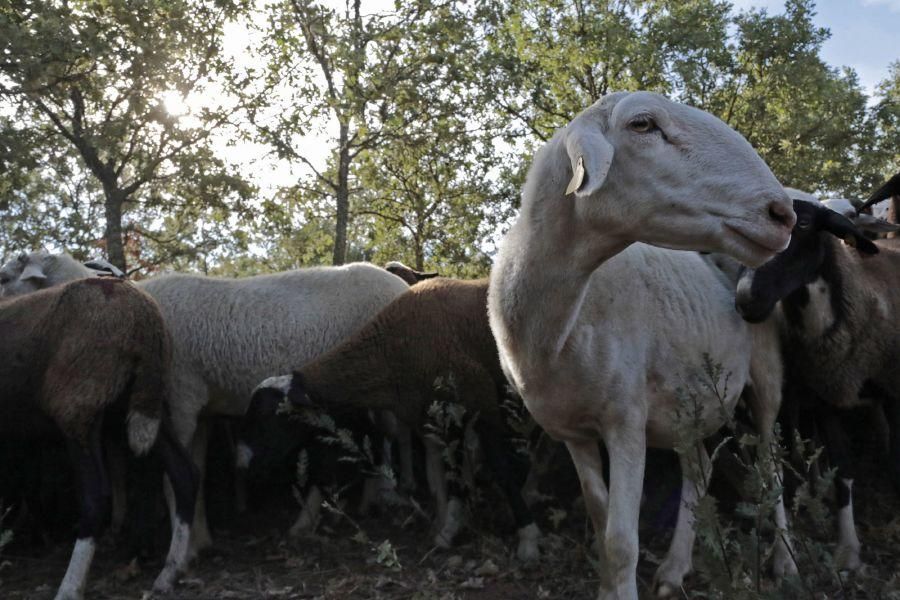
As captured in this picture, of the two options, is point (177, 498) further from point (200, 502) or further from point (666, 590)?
point (666, 590)

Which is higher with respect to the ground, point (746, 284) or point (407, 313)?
point (746, 284)

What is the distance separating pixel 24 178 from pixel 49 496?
12014 mm

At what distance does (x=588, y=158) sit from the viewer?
137 inches

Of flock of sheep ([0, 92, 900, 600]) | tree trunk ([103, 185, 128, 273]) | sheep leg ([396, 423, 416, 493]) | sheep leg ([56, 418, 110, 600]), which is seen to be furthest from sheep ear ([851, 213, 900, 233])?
tree trunk ([103, 185, 128, 273])

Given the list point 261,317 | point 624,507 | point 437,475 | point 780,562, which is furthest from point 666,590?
point 261,317

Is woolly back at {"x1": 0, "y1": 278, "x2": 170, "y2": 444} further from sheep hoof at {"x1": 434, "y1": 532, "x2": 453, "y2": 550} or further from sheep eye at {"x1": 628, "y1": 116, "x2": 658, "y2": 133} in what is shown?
sheep eye at {"x1": 628, "y1": 116, "x2": 658, "y2": 133}

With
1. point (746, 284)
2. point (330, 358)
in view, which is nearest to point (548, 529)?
point (330, 358)

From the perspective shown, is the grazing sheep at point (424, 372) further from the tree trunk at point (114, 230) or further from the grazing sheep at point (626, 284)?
the tree trunk at point (114, 230)

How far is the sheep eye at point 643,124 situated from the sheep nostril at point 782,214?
1.88 ft

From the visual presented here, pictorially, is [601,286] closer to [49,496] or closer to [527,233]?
[527,233]

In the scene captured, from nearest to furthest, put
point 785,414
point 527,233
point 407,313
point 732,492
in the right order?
point 527,233, point 785,414, point 407,313, point 732,492

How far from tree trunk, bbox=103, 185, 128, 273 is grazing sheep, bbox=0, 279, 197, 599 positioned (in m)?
12.0

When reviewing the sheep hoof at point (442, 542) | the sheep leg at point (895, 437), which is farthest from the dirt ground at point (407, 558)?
the sheep leg at point (895, 437)

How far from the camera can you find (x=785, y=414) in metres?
6.27
